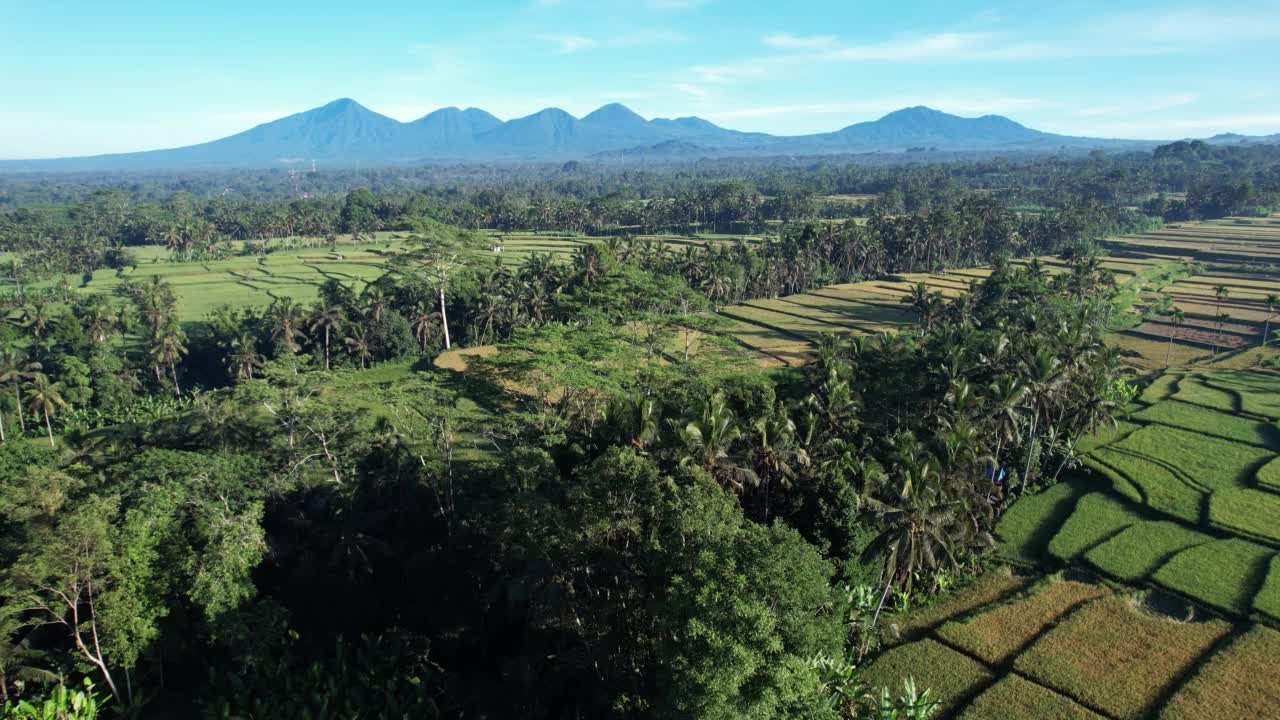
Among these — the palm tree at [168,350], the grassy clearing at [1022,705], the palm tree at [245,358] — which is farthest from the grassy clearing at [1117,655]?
the palm tree at [168,350]

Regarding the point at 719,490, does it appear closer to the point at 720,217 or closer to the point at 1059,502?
the point at 1059,502

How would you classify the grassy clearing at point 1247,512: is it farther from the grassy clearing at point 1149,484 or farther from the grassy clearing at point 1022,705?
the grassy clearing at point 1022,705

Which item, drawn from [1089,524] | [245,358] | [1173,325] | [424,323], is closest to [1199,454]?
[1089,524]

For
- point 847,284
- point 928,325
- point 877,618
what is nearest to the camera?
point 877,618

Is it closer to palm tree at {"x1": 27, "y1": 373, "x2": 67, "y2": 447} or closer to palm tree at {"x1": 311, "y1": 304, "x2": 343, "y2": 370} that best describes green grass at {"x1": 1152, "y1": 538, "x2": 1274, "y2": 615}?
palm tree at {"x1": 311, "y1": 304, "x2": 343, "y2": 370}

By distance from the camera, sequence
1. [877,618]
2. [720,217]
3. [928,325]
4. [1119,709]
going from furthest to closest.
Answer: [720,217], [928,325], [877,618], [1119,709]

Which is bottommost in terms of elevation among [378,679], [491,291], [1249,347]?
[378,679]

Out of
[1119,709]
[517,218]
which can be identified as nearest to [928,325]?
[1119,709]
